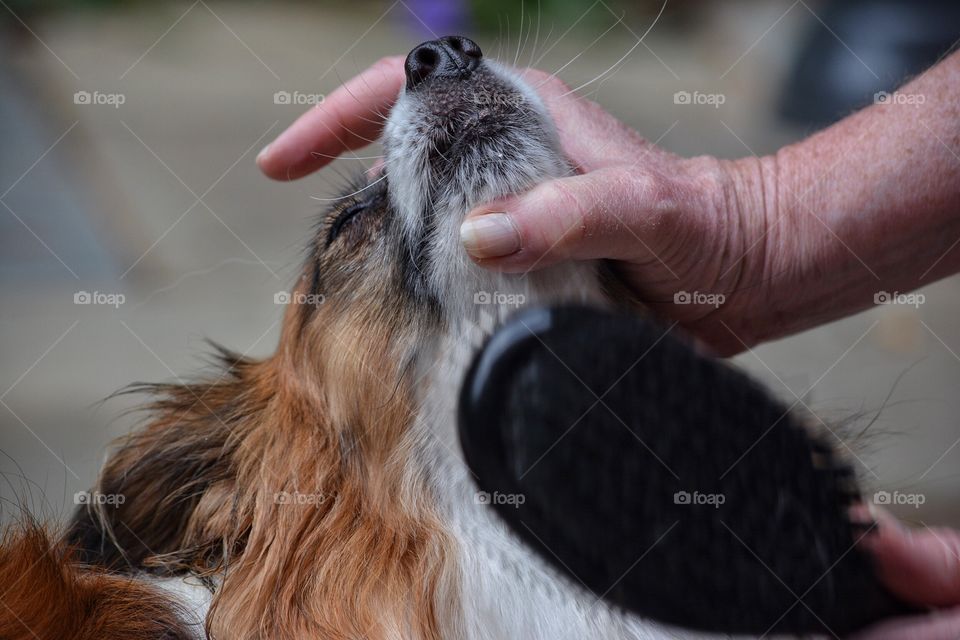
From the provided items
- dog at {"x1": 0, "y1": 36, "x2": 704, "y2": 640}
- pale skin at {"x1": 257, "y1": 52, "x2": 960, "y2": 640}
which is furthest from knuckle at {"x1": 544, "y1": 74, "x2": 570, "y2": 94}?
dog at {"x1": 0, "y1": 36, "x2": 704, "y2": 640}

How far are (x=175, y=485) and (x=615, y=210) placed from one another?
1.36m

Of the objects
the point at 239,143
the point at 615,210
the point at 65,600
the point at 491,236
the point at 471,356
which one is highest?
the point at 239,143

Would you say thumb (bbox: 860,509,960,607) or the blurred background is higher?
the blurred background

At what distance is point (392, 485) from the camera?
6.56 feet

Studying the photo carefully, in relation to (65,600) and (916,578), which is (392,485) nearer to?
(65,600)

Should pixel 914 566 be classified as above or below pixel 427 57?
below

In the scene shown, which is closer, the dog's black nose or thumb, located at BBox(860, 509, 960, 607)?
thumb, located at BBox(860, 509, 960, 607)

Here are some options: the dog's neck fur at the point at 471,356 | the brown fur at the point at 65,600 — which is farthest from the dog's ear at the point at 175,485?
the dog's neck fur at the point at 471,356

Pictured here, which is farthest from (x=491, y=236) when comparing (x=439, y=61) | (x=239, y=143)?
(x=239, y=143)

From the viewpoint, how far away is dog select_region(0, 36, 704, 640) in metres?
1.86

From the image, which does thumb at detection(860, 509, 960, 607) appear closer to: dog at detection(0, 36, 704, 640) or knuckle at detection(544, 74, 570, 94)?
dog at detection(0, 36, 704, 640)

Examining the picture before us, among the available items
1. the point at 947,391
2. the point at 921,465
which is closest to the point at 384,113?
the point at 921,465

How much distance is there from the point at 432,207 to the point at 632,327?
0.53m

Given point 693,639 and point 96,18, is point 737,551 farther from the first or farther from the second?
point 96,18
